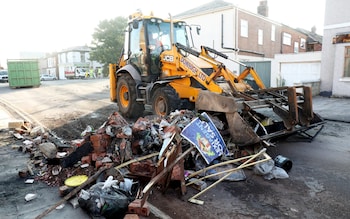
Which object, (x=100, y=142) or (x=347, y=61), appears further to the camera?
(x=347, y=61)

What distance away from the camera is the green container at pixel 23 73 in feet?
67.2

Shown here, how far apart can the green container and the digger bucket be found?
19.6 metres

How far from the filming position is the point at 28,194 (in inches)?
152

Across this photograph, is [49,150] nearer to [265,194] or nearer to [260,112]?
[265,194]

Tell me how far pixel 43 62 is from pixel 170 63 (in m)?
68.5

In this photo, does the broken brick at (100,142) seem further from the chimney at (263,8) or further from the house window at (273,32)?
the house window at (273,32)

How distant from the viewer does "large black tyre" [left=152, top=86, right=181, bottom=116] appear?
22.9ft

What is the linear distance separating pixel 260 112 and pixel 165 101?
8.69 ft

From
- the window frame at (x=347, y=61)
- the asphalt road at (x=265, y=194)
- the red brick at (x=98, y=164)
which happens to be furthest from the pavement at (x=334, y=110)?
the red brick at (x=98, y=164)

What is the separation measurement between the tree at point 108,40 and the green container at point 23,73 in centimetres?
1164

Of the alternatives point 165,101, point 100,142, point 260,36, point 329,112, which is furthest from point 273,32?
point 100,142

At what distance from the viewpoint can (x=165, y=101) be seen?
23.6 feet

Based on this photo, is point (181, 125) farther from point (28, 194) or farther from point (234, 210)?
point (28, 194)

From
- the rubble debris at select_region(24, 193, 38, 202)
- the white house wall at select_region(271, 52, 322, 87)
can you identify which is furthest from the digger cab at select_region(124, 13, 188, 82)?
the white house wall at select_region(271, 52, 322, 87)
